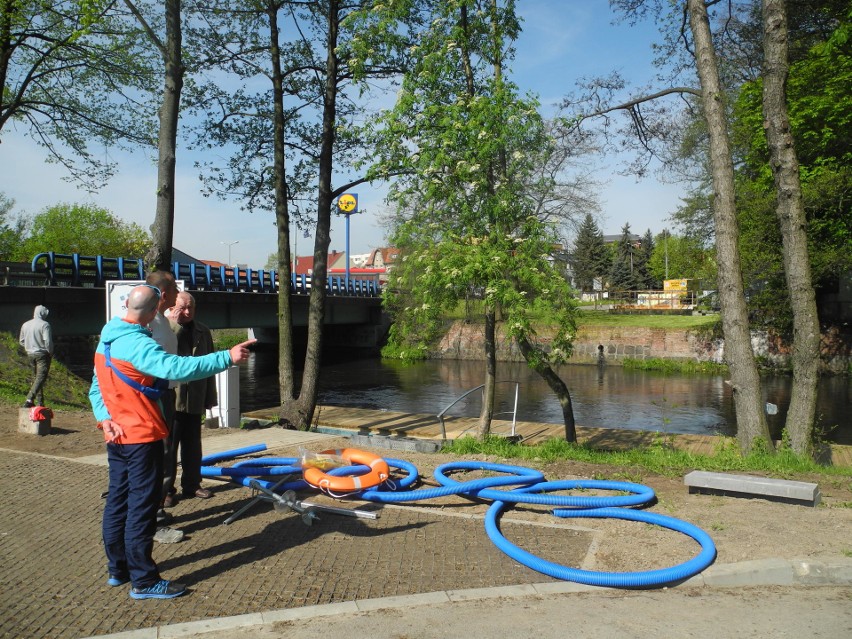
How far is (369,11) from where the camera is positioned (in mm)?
13141

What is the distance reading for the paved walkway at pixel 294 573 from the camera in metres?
4.16

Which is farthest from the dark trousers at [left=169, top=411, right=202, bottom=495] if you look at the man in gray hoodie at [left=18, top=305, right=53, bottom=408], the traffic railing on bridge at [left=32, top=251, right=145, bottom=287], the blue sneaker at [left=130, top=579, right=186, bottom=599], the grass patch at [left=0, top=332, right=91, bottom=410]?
the traffic railing on bridge at [left=32, top=251, right=145, bottom=287]

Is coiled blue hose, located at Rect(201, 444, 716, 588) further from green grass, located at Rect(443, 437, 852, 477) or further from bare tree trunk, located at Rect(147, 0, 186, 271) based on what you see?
bare tree trunk, located at Rect(147, 0, 186, 271)

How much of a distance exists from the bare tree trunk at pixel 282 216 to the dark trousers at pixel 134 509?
33.1 ft

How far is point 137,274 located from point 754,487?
25871mm

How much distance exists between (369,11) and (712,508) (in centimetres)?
1059

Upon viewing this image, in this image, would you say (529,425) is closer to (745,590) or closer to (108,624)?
(745,590)

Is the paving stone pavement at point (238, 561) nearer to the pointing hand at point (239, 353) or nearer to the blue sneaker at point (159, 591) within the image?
the blue sneaker at point (159, 591)

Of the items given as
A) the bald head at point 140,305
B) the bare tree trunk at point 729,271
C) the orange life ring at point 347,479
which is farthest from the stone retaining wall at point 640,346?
the bald head at point 140,305

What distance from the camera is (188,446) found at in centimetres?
650

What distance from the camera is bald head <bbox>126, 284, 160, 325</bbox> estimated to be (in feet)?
14.8

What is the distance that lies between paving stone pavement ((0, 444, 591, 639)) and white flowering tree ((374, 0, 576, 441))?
5.52 m

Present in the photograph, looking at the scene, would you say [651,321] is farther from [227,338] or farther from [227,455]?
[227,455]

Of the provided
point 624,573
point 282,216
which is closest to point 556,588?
point 624,573
